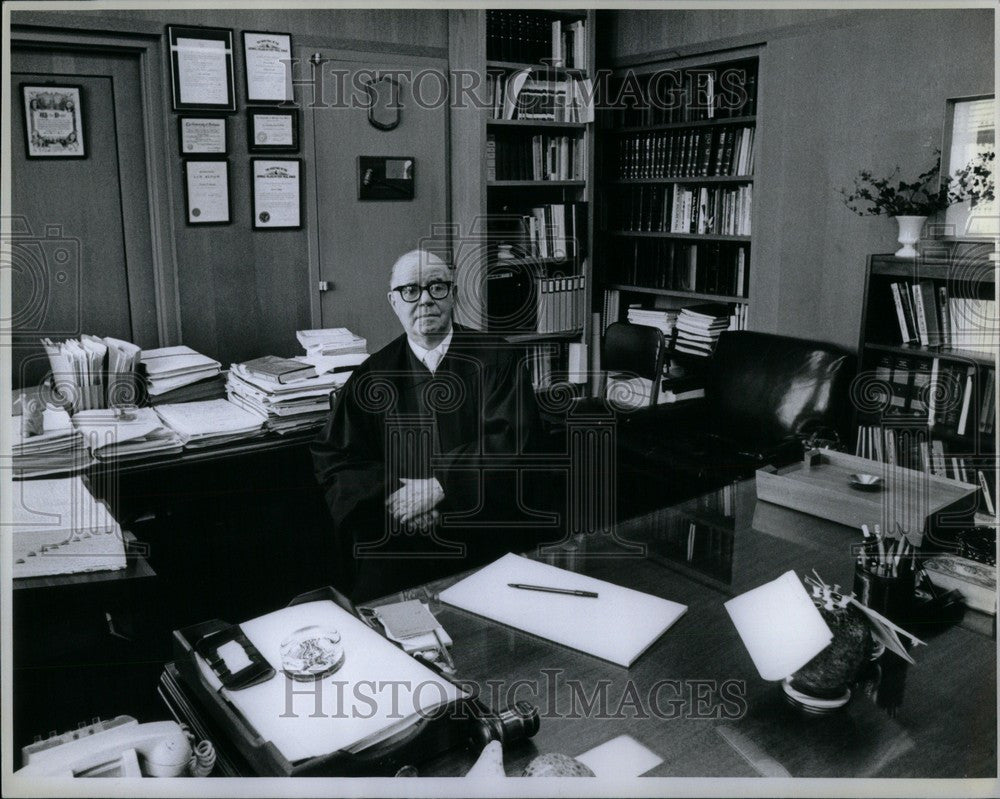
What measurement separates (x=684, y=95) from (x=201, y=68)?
Result: 225 cm

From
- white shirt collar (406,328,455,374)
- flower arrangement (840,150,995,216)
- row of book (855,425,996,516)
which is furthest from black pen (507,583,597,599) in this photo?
flower arrangement (840,150,995,216)

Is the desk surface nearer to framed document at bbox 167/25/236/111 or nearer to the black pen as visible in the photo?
the black pen

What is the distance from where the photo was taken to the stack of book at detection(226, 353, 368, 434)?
8.30ft

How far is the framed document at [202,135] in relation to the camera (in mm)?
3318

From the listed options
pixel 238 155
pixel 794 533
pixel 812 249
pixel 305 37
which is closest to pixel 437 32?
pixel 305 37

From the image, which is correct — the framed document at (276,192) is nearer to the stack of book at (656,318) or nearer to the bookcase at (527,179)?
the bookcase at (527,179)

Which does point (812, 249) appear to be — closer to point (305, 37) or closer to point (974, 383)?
point (974, 383)

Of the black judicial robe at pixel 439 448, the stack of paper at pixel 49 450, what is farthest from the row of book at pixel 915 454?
the stack of paper at pixel 49 450

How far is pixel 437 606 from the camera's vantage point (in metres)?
1.42

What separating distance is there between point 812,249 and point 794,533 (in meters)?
2.23

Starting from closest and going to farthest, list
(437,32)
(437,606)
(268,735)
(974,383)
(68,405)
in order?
(268,735)
(437,606)
(68,405)
(974,383)
(437,32)

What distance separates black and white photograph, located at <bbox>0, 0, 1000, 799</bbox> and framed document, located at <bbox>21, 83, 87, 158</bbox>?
0.04ft

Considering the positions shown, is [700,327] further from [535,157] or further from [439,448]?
[439,448]

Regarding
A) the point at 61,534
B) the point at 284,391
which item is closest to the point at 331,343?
the point at 284,391
